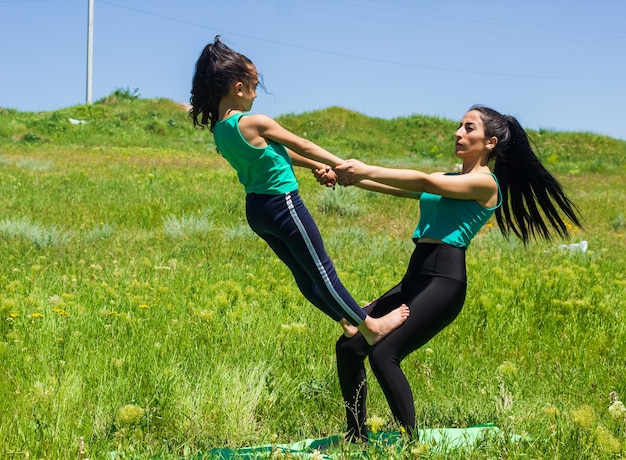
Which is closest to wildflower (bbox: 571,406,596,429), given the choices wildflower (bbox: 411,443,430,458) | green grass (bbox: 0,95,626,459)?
green grass (bbox: 0,95,626,459)

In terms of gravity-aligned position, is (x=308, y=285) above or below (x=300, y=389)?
above

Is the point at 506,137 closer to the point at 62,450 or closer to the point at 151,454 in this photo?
the point at 151,454

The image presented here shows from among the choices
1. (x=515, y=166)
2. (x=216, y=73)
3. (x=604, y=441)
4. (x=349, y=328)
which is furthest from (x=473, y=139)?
(x=604, y=441)

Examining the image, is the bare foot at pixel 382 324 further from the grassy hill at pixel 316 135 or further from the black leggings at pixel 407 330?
the grassy hill at pixel 316 135

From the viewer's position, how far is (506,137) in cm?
388

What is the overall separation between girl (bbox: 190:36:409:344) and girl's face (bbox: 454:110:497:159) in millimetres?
724

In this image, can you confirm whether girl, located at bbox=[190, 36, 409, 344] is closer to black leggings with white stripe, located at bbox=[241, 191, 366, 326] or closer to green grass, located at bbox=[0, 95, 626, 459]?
black leggings with white stripe, located at bbox=[241, 191, 366, 326]

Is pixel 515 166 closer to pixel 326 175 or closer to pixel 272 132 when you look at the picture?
pixel 326 175

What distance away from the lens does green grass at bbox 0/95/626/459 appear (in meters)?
3.46

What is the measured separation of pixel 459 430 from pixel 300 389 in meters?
1.03

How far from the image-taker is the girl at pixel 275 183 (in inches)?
139

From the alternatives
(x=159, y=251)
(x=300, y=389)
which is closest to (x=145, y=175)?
(x=159, y=251)

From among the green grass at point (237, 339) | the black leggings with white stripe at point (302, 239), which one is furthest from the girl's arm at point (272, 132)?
the green grass at point (237, 339)

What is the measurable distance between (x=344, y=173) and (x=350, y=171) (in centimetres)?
5
